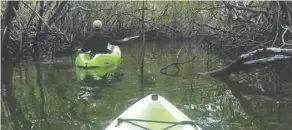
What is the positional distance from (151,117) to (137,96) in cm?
289

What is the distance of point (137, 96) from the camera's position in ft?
20.6

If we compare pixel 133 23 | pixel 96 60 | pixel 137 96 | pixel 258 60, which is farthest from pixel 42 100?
pixel 133 23

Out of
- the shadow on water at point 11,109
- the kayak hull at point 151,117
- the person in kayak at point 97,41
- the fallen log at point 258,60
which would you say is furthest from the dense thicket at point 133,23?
the kayak hull at point 151,117

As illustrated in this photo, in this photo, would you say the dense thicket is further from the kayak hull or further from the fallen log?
the kayak hull

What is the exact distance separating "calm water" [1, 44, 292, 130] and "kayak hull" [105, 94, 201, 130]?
1.28 metres

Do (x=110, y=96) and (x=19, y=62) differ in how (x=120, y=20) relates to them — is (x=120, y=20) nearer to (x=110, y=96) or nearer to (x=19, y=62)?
(x=19, y=62)

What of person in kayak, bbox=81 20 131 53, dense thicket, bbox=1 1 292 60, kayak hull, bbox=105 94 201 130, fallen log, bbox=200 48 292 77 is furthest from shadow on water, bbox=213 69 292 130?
person in kayak, bbox=81 20 131 53

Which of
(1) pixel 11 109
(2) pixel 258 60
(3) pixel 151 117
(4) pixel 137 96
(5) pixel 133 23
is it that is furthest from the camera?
(5) pixel 133 23

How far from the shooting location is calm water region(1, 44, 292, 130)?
4.87 meters

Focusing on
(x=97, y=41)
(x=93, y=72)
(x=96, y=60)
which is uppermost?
(x=97, y=41)

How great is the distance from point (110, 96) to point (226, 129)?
2204mm

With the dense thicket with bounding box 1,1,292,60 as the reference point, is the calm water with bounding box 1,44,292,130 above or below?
below

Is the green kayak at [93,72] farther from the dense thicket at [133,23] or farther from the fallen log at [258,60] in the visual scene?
the fallen log at [258,60]

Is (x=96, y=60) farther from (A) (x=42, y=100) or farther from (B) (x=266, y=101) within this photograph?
(B) (x=266, y=101)
